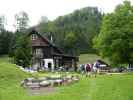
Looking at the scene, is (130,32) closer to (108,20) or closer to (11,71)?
(108,20)

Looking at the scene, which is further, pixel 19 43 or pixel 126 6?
pixel 19 43

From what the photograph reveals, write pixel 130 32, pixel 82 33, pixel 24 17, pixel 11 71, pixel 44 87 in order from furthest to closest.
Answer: pixel 82 33 < pixel 24 17 < pixel 130 32 < pixel 11 71 < pixel 44 87

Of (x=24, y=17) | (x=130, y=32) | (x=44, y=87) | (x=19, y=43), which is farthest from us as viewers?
(x=24, y=17)

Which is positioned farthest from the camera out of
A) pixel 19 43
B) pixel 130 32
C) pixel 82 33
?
pixel 82 33

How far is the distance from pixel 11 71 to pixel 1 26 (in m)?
72.1

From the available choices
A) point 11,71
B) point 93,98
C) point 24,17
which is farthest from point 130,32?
point 24,17

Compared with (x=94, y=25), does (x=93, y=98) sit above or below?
below

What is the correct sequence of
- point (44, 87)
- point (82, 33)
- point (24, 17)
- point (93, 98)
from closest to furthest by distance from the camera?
point (93, 98)
point (44, 87)
point (24, 17)
point (82, 33)

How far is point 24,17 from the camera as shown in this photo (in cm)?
10588

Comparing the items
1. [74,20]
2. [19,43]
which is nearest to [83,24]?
[74,20]

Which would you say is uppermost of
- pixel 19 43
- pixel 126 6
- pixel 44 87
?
pixel 126 6

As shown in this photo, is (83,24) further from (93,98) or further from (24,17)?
(93,98)

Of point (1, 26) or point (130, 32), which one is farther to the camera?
point (1, 26)

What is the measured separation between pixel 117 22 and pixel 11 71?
61.6 ft
